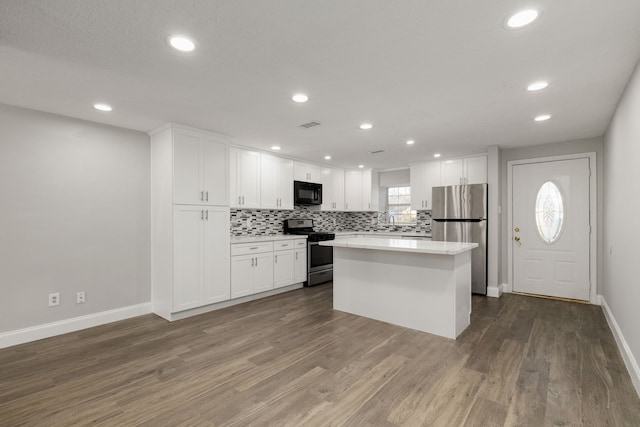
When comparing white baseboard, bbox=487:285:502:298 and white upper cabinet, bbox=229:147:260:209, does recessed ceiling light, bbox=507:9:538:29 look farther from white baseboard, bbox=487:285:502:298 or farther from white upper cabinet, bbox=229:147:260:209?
white baseboard, bbox=487:285:502:298

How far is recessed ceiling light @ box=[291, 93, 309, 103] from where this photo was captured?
2.77 m

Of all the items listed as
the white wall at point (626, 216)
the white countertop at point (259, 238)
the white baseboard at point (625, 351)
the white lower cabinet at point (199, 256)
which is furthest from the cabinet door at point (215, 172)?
the white baseboard at point (625, 351)

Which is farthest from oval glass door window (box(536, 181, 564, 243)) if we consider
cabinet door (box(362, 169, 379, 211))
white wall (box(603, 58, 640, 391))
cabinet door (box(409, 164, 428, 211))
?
cabinet door (box(362, 169, 379, 211))

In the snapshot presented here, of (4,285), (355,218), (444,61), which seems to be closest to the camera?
(444,61)

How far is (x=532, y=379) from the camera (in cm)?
232

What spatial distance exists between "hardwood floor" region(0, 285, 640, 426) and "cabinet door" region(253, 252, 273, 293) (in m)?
1.03

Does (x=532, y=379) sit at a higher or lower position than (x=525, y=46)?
lower

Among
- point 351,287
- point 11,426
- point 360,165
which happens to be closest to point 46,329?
point 11,426

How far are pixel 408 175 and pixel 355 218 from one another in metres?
1.60

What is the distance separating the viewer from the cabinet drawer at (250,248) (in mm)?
4324

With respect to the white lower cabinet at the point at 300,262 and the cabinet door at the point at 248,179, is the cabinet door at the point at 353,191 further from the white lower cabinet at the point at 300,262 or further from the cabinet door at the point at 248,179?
the cabinet door at the point at 248,179

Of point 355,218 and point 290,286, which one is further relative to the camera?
point 355,218

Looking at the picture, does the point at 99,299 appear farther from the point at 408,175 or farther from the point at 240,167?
the point at 408,175

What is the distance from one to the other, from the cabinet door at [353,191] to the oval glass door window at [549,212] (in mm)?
3205
